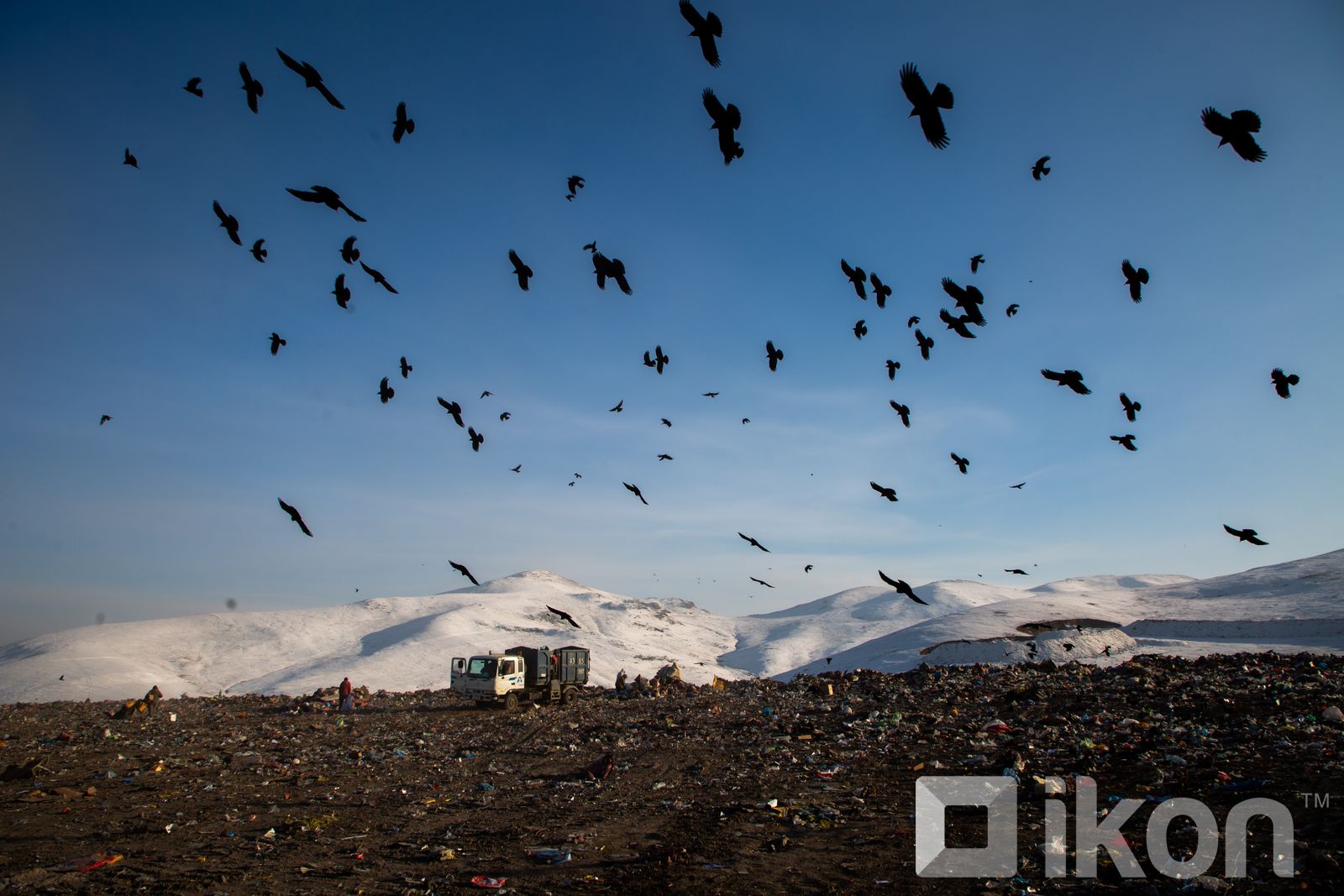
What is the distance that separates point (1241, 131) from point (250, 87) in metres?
8.33

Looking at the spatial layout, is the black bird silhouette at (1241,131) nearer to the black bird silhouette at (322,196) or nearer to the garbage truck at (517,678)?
the black bird silhouette at (322,196)

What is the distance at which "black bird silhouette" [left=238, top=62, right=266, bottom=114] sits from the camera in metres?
6.36

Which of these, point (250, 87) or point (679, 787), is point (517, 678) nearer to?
point (679, 787)

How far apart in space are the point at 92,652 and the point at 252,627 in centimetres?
747

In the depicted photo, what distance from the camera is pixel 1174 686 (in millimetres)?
12328

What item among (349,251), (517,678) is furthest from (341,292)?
(517,678)

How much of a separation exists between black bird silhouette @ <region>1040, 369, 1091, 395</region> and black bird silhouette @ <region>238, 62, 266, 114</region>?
8381mm

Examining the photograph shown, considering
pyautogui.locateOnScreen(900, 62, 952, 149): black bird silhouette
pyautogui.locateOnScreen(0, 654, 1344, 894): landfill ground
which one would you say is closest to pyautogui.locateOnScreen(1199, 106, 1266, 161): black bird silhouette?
pyautogui.locateOnScreen(900, 62, 952, 149): black bird silhouette

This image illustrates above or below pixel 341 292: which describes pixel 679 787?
below

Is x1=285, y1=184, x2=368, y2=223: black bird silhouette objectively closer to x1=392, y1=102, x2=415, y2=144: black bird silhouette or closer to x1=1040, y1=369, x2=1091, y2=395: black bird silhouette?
x1=392, y1=102, x2=415, y2=144: black bird silhouette

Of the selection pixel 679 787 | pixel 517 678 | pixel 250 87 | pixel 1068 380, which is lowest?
pixel 517 678

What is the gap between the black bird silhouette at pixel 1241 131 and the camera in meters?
4.93

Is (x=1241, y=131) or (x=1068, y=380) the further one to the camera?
(x=1068, y=380)

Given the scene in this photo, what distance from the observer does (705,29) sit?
4332 millimetres
